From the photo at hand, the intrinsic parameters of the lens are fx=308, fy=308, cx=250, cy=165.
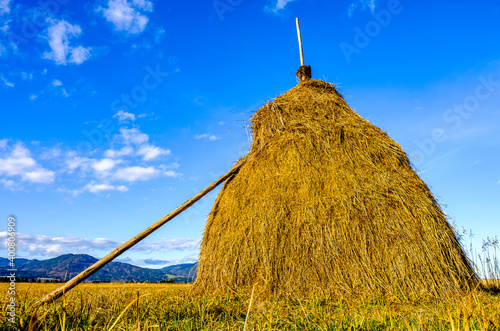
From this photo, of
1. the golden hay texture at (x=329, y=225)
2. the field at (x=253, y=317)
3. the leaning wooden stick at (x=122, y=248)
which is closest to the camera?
the field at (x=253, y=317)

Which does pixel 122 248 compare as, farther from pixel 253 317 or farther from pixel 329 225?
pixel 329 225

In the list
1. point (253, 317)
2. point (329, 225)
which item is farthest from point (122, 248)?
point (329, 225)

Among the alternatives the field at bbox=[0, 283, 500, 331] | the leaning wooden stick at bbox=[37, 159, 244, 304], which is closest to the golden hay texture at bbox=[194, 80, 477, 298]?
the field at bbox=[0, 283, 500, 331]

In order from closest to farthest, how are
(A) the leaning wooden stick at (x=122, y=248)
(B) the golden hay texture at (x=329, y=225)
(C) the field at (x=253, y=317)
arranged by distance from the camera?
(C) the field at (x=253, y=317), (A) the leaning wooden stick at (x=122, y=248), (B) the golden hay texture at (x=329, y=225)

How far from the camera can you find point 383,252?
5223 mm

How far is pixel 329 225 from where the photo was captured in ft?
17.7

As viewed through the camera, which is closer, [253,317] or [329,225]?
[253,317]

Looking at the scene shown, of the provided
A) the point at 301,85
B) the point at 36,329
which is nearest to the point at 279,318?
the point at 36,329

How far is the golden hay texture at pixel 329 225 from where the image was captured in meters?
5.10

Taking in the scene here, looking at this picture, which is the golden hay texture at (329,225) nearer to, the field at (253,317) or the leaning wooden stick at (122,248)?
the field at (253,317)

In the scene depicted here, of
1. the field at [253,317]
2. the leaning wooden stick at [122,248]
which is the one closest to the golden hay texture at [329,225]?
the field at [253,317]

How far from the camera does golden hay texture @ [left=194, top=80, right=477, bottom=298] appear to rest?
5.10 m

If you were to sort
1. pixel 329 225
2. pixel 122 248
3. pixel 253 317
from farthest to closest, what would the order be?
1. pixel 329 225
2. pixel 122 248
3. pixel 253 317

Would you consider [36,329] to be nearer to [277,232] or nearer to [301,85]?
[277,232]
